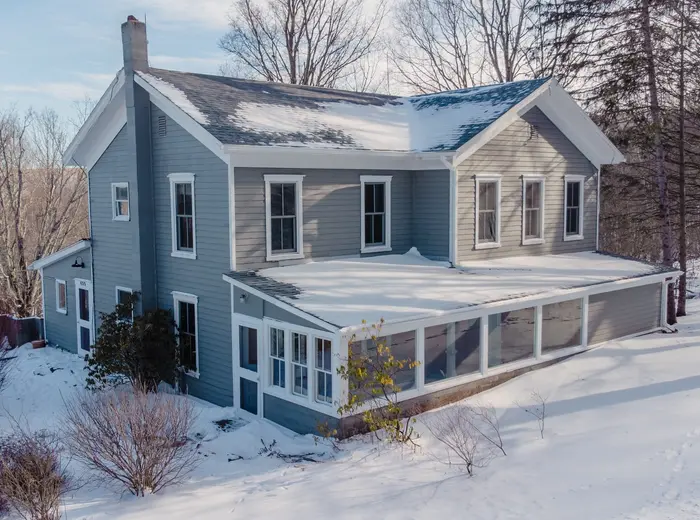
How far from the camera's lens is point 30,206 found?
3597 centimetres

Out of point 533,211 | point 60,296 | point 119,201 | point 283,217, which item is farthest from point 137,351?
point 533,211

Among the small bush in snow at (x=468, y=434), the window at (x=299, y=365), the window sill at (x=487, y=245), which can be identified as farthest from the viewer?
the window sill at (x=487, y=245)

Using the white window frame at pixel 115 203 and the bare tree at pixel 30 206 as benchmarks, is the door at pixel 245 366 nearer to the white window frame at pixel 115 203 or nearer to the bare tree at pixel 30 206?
the white window frame at pixel 115 203

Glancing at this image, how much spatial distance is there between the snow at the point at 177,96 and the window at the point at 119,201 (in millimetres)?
2956

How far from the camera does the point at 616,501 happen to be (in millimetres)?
8219

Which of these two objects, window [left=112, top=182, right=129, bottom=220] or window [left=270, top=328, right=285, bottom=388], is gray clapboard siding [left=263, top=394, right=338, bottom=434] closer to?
window [left=270, top=328, right=285, bottom=388]

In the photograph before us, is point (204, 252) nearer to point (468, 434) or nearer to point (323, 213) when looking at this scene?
point (323, 213)

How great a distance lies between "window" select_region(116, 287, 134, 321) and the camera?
14945 mm

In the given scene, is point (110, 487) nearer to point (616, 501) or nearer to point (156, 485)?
point (156, 485)

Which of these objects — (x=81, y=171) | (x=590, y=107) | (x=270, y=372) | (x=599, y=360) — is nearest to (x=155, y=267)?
(x=270, y=372)

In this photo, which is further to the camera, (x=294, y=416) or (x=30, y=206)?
(x=30, y=206)

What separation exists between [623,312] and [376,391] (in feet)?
28.5

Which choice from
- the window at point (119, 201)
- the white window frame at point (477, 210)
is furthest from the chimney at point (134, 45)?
the white window frame at point (477, 210)

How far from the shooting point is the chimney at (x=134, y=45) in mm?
14898
